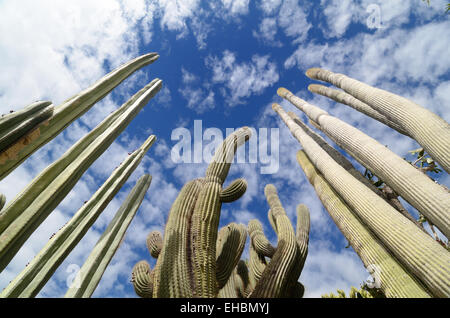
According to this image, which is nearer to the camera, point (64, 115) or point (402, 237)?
point (64, 115)

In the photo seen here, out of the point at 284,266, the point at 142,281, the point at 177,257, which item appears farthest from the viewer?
the point at 284,266

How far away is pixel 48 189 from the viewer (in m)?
2.06

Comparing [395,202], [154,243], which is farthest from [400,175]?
[154,243]

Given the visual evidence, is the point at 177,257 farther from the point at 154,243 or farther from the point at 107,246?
the point at 107,246

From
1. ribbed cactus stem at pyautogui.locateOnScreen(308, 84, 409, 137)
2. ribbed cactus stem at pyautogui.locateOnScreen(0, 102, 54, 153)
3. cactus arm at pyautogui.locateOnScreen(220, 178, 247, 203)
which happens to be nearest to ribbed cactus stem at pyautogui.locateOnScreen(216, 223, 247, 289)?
cactus arm at pyautogui.locateOnScreen(220, 178, 247, 203)

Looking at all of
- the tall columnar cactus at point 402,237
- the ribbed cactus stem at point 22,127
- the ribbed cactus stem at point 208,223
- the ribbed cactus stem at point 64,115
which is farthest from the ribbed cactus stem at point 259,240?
the ribbed cactus stem at point 22,127

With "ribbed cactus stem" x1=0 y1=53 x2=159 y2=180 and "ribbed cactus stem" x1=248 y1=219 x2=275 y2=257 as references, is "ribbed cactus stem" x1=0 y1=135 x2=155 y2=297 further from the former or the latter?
"ribbed cactus stem" x1=248 y1=219 x2=275 y2=257

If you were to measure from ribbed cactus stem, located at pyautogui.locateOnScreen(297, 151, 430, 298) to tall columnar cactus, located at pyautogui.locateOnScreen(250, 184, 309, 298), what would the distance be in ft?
2.37

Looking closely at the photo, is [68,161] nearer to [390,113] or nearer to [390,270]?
[390,270]

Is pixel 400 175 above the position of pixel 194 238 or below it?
above

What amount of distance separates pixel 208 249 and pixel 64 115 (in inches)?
77.2

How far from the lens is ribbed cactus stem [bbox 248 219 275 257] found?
391 cm

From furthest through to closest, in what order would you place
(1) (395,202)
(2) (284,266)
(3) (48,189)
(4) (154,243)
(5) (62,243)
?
(1) (395,202), (4) (154,243), (2) (284,266), (5) (62,243), (3) (48,189)

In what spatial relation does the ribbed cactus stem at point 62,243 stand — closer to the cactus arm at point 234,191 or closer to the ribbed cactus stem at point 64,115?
the ribbed cactus stem at point 64,115
